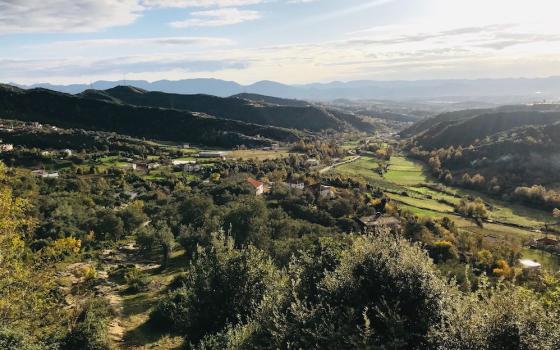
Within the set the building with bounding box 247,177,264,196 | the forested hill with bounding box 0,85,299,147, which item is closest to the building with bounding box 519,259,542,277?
the building with bounding box 247,177,264,196

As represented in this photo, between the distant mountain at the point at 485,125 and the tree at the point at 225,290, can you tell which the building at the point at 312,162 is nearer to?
the distant mountain at the point at 485,125

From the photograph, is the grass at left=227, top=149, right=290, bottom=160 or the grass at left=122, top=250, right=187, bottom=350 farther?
the grass at left=227, top=149, right=290, bottom=160

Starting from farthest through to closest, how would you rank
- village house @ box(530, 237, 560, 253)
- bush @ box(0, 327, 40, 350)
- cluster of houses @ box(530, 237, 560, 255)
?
village house @ box(530, 237, 560, 253)
cluster of houses @ box(530, 237, 560, 255)
bush @ box(0, 327, 40, 350)

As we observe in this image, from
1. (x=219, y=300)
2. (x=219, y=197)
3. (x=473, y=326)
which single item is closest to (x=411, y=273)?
(x=473, y=326)

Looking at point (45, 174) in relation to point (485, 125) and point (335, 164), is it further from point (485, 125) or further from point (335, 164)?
point (485, 125)

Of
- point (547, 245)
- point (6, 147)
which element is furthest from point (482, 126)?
point (6, 147)

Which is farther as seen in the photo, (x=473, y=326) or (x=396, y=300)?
(x=396, y=300)

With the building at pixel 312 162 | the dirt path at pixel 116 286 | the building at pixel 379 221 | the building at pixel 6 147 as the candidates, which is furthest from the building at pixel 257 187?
the building at pixel 6 147

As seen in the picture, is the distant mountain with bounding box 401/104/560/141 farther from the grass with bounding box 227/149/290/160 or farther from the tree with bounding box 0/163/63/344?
the tree with bounding box 0/163/63/344

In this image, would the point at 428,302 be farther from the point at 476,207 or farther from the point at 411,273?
the point at 476,207
